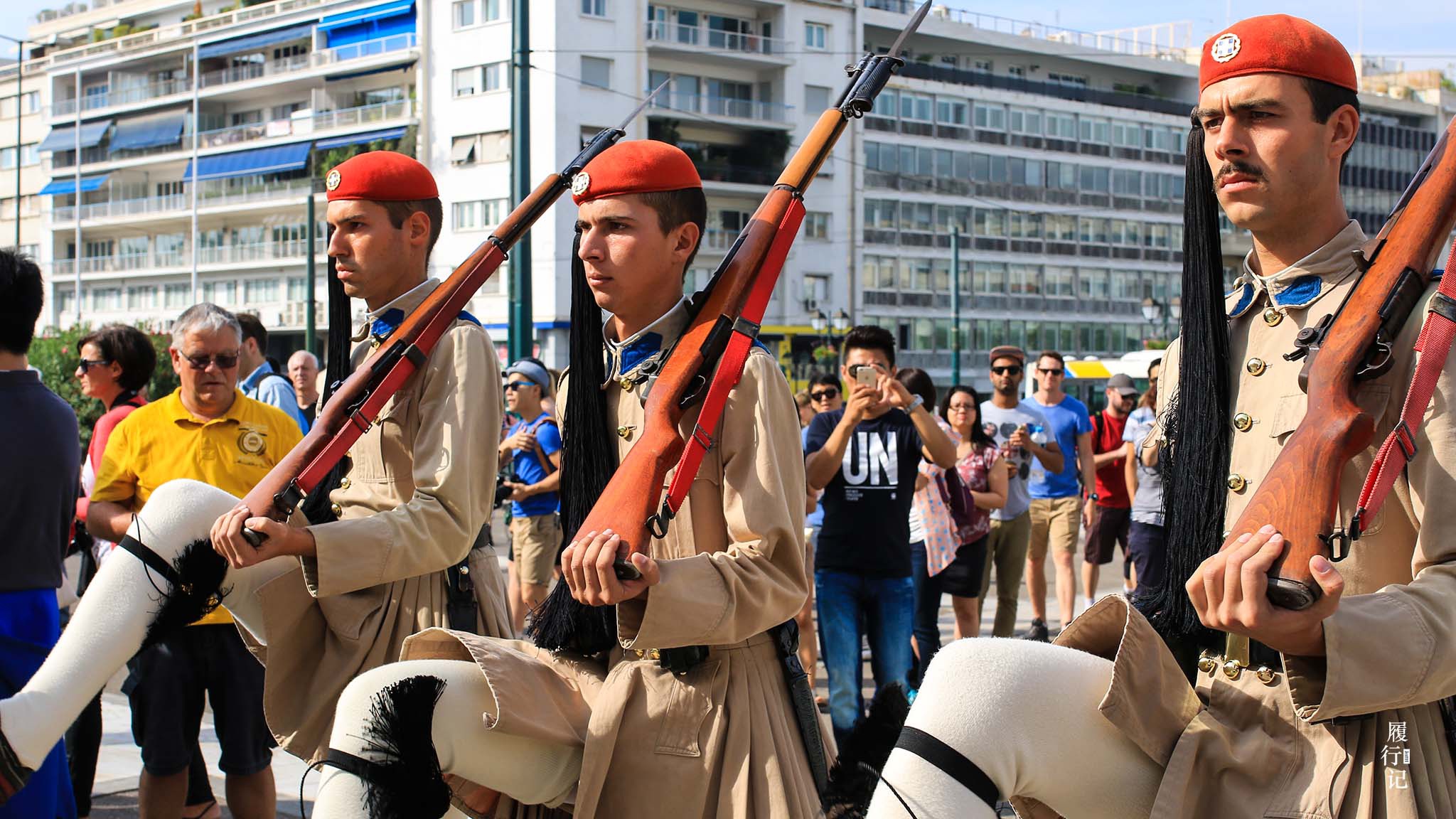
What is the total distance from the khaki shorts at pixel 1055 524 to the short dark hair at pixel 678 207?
303 inches

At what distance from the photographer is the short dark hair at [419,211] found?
14.1ft

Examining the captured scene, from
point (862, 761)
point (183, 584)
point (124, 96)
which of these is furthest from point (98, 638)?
point (124, 96)

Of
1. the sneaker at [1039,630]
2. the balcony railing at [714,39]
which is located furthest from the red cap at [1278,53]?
the balcony railing at [714,39]

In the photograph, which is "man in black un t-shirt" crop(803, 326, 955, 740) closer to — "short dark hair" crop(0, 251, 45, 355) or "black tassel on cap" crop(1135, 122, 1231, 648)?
"short dark hair" crop(0, 251, 45, 355)

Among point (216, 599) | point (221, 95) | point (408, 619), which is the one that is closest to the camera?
point (216, 599)

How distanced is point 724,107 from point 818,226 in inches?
247

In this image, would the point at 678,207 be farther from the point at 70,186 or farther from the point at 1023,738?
the point at 70,186

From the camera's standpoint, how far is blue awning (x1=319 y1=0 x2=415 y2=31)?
55750mm

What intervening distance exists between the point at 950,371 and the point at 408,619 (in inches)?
2402

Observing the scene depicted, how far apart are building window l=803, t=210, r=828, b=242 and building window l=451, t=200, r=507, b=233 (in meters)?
12.3

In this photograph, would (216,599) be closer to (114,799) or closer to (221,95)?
(114,799)

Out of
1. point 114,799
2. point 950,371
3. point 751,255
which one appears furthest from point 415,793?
point 950,371

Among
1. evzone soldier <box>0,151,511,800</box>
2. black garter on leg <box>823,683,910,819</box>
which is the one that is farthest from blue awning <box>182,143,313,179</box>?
black garter on leg <box>823,683,910,819</box>

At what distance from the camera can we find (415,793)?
288 cm
